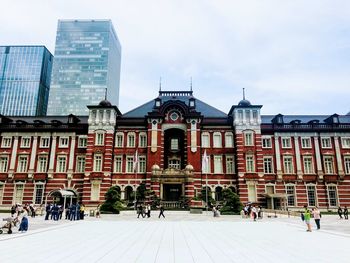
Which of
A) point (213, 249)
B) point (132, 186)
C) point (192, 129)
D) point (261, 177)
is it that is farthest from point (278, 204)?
point (213, 249)

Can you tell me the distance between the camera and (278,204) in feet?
125

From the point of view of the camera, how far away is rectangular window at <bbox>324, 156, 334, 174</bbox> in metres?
39.2

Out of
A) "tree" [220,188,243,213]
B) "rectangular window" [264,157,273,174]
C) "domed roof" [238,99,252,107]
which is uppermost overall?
"domed roof" [238,99,252,107]

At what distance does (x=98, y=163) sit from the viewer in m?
39.6

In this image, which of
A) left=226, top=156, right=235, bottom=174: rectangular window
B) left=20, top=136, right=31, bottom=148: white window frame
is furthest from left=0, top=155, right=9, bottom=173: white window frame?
left=226, top=156, right=235, bottom=174: rectangular window

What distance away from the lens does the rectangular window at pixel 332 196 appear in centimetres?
3807

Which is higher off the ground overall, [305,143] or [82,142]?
[82,142]

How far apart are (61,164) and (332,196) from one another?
136ft

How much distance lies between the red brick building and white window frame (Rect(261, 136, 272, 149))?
157 mm

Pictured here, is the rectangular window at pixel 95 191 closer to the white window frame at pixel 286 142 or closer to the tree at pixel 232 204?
the tree at pixel 232 204

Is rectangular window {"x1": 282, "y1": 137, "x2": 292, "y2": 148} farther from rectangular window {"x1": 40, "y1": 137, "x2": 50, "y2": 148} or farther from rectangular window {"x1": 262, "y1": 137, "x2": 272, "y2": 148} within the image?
rectangular window {"x1": 40, "y1": 137, "x2": 50, "y2": 148}

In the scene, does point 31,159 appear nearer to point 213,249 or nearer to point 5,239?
point 5,239

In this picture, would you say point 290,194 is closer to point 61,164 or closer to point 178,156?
point 178,156

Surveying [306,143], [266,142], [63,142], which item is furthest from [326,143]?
[63,142]
